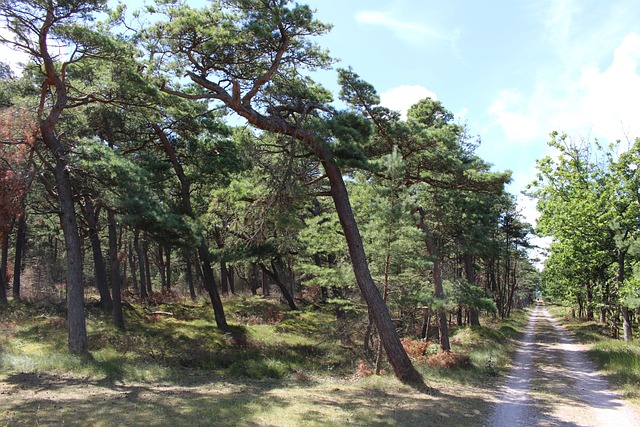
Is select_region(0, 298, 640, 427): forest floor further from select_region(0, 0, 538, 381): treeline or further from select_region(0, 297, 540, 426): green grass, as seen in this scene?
select_region(0, 0, 538, 381): treeline

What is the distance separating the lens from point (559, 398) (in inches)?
425

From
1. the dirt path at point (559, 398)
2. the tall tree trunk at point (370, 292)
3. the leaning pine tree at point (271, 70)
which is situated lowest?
the dirt path at point (559, 398)

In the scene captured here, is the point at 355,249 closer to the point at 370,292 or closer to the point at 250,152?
the point at 370,292

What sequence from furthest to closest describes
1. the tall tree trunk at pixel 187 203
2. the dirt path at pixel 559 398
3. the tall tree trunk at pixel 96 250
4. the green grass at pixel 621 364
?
1. the tall tree trunk at pixel 187 203
2. the tall tree trunk at pixel 96 250
3. the green grass at pixel 621 364
4. the dirt path at pixel 559 398

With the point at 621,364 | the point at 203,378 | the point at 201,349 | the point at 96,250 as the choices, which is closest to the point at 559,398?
the point at 621,364

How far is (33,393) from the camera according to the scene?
8.23 m

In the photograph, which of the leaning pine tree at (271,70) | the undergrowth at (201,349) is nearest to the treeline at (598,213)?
the undergrowth at (201,349)

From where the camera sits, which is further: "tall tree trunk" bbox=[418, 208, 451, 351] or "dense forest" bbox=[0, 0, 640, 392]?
"tall tree trunk" bbox=[418, 208, 451, 351]

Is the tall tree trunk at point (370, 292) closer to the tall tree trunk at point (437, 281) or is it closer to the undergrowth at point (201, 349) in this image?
the undergrowth at point (201, 349)

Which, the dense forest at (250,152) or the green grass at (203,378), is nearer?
the green grass at (203,378)

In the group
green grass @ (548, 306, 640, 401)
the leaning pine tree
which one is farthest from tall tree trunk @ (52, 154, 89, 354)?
green grass @ (548, 306, 640, 401)

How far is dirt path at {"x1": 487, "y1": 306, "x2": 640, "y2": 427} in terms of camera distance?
8.70m

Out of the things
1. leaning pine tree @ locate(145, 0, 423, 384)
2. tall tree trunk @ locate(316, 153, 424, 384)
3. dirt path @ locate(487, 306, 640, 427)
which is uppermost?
leaning pine tree @ locate(145, 0, 423, 384)

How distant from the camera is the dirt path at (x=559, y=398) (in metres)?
8.70
